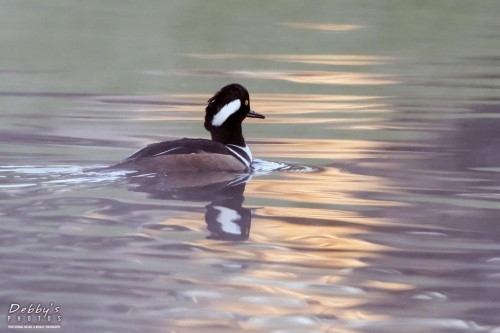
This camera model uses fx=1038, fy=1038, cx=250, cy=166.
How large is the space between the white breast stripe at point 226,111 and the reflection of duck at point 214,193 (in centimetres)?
78

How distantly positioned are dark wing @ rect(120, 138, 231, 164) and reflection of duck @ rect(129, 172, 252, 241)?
21 centimetres

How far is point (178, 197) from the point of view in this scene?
9.07 m

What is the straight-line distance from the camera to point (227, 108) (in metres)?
10.8

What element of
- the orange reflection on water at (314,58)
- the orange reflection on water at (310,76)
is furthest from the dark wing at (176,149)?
the orange reflection on water at (314,58)

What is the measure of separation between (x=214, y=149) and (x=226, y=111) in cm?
71

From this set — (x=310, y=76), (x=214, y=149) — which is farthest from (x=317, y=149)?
(x=310, y=76)

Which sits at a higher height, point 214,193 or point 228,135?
point 228,135

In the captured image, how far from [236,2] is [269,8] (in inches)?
86.7

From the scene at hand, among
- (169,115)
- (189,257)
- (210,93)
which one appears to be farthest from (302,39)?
(189,257)

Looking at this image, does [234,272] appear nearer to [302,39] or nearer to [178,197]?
[178,197]

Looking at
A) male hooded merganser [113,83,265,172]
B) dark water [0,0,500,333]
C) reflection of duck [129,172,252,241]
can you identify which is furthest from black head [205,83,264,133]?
reflection of duck [129,172,252,241]

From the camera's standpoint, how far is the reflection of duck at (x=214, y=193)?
315 inches

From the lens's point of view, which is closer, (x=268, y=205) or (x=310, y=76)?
(x=268, y=205)

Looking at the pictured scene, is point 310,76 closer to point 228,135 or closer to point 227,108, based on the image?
point 228,135
